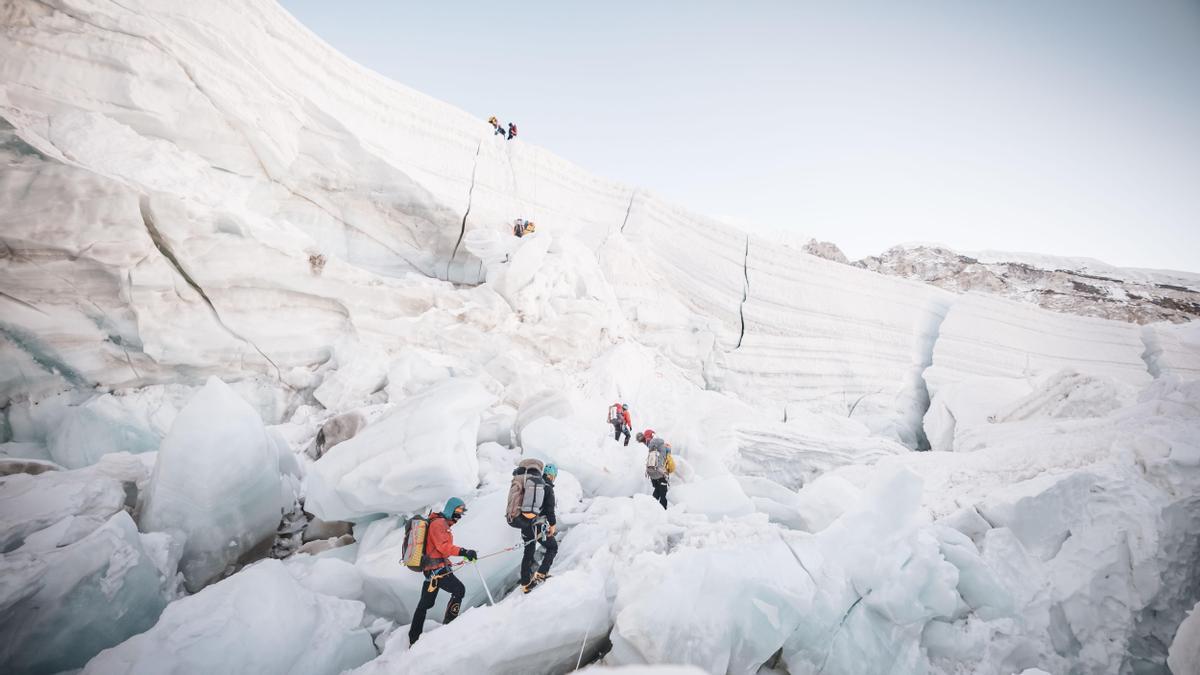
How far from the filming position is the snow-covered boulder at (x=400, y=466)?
4.63 m

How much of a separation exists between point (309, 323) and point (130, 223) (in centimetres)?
260

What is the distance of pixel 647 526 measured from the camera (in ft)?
14.3

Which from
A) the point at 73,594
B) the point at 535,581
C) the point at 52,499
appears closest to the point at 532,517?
the point at 535,581

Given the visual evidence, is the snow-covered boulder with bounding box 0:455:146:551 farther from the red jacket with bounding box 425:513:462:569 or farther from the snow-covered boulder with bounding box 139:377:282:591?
the red jacket with bounding box 425:513:462:569

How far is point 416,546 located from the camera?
353cm

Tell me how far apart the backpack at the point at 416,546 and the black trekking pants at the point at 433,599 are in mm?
110

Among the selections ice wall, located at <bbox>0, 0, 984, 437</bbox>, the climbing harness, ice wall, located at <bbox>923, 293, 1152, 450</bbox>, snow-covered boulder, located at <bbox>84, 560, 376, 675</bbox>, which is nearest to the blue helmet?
the climbing harness

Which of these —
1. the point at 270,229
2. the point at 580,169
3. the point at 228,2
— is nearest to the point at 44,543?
the point at 270,229

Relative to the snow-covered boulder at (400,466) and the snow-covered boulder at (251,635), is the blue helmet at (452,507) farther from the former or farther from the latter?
the snow-covered boulder at (251,635)

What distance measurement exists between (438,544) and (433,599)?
1.41 ft

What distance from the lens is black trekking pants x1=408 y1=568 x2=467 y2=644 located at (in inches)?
135

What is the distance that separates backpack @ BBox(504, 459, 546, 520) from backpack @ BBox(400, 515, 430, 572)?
2.44 feet

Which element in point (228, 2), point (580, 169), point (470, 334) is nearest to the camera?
point (228, 2)

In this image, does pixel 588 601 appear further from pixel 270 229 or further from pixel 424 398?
pixel 270 229
